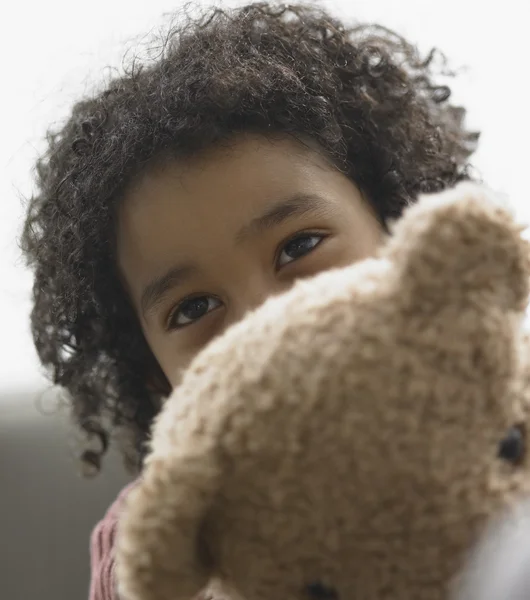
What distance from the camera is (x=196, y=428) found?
1.03ft

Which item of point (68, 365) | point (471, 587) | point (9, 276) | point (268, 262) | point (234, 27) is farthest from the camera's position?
point (9, 276)

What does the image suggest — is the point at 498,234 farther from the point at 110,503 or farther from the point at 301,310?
the point at 110,503

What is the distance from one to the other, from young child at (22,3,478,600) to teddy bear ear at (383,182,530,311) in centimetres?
32

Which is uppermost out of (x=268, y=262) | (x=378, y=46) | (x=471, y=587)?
(x=378, y=46)

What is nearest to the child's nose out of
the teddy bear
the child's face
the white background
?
the child's face

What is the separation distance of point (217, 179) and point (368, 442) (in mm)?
405

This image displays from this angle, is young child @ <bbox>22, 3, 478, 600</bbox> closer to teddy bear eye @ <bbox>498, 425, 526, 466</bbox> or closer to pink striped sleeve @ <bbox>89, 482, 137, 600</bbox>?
pink striped sleeve @ <bbox>89, 482, 137, 600</bbox>

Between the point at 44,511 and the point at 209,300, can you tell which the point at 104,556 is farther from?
the point at 209,300

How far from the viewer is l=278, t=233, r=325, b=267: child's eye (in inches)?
25.4

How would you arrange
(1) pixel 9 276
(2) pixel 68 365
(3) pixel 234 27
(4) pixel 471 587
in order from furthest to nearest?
(1) pixel 9 276
(2) pixel 68 365
(3) pixel 234 27
(4) pixel 471 587

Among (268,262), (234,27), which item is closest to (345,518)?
(268,262)

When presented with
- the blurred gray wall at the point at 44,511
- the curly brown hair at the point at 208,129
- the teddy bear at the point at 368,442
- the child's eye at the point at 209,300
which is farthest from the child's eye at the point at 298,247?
the blurred gray wall at the point at 44,511

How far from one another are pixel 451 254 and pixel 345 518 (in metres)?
0.11

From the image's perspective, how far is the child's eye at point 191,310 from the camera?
0.68 meters
